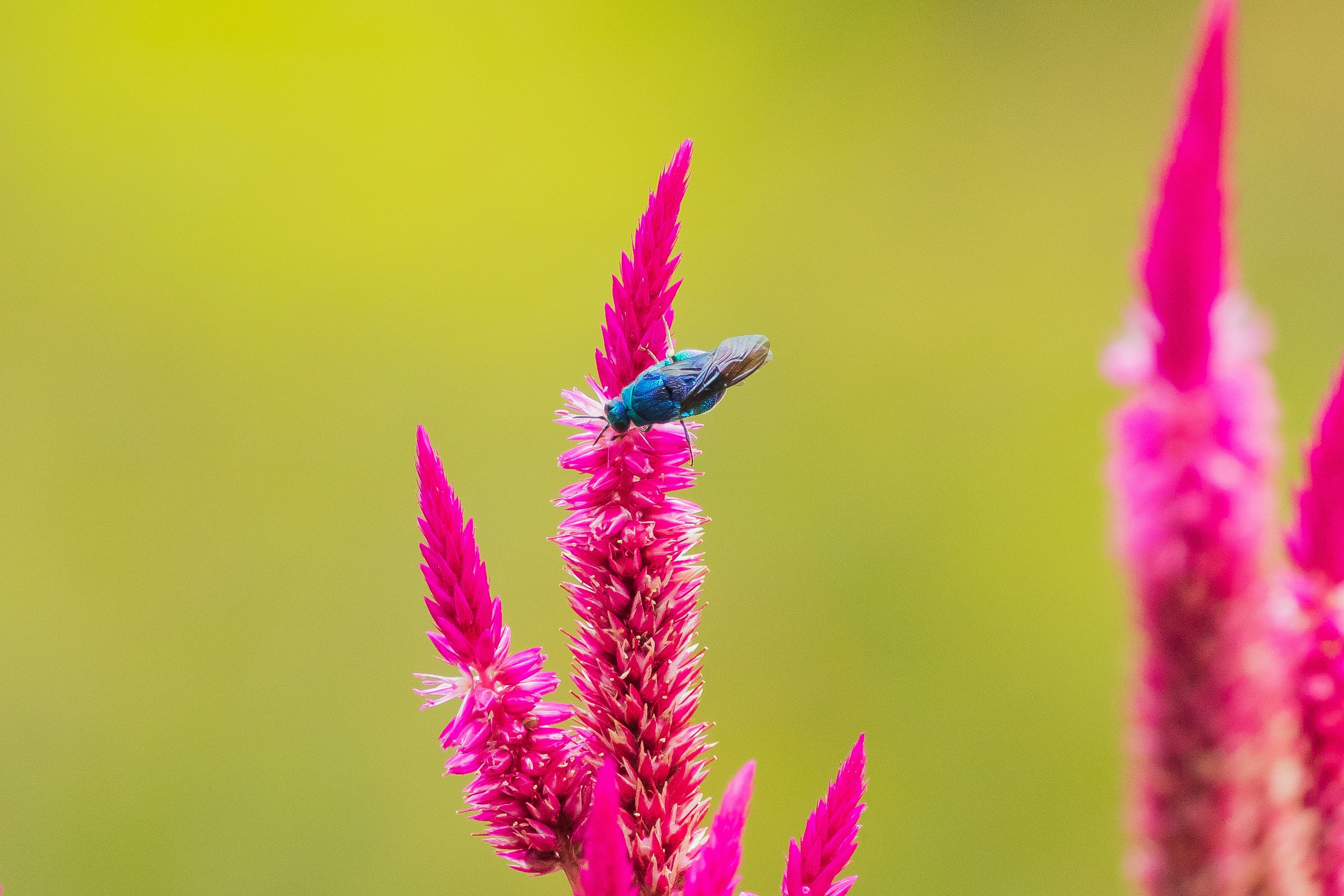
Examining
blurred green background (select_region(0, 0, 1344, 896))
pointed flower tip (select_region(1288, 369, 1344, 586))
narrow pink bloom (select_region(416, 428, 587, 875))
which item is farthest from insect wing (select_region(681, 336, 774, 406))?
blurred green background (select_region(0, 0, 1344, 896))

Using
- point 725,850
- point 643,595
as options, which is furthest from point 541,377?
point 725,850

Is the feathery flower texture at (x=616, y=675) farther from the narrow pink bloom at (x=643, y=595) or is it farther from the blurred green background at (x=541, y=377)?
the blurred green background at (x=541, y=377)

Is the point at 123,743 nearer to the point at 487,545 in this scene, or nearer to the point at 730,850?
the point at 487,545

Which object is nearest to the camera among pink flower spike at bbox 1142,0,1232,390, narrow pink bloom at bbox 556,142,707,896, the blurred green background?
pink flower spike at bbox 1142,0,1232,390

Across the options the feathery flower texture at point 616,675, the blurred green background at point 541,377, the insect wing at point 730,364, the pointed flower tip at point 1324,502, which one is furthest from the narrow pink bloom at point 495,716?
the blurred green background at point 541,377

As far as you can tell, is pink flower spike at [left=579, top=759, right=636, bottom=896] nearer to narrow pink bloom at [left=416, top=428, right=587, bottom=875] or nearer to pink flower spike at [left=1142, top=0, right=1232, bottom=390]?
narrow pink bloom at [left=416, top=428, right=587, bottom=875]

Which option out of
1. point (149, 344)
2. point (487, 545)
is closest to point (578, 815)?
point (487, 545)
